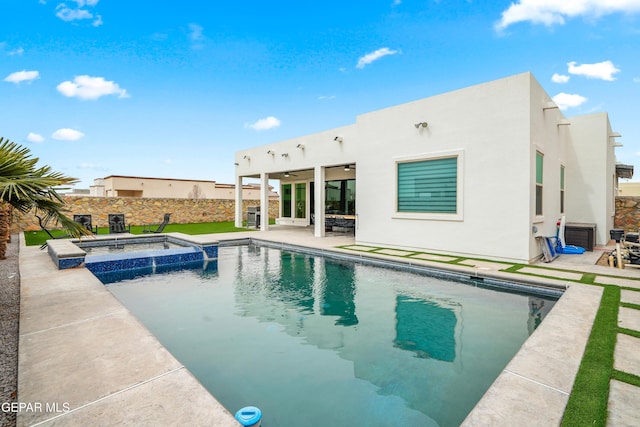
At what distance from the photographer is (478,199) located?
873 centimetres

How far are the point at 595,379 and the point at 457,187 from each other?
697 centimetres

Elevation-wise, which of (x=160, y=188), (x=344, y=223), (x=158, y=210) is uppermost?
(x=160, y=188)

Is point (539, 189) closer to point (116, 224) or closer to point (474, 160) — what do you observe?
point (474, 160)

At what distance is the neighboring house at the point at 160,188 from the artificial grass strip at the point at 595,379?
98.5ft

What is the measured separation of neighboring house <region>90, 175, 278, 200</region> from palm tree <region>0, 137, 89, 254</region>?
2827 centimetres

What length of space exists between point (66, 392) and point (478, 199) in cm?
900

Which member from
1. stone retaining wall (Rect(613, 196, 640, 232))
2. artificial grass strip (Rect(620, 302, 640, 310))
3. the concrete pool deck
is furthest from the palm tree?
stone retaining wall (Rect(613, 196, 640, 232))

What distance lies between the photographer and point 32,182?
11.8ft

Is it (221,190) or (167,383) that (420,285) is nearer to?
(167,383)

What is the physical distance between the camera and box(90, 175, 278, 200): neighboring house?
34.9 meters

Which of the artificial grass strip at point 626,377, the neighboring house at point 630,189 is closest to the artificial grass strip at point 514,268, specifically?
the artificial grass strip at point 626,377

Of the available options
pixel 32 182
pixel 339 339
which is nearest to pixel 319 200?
pixel 339 339

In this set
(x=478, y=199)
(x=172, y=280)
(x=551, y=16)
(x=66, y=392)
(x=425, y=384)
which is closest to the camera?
(x=66, y=392)

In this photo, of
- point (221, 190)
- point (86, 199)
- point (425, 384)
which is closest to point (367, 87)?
point (86, 199)
